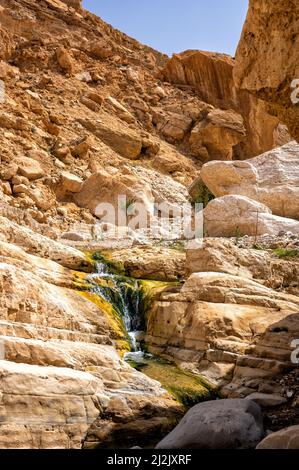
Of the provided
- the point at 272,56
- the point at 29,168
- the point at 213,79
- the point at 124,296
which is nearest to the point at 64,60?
the point at 213,79

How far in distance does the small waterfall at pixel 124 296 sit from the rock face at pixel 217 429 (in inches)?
138

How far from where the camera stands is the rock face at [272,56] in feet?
20.7

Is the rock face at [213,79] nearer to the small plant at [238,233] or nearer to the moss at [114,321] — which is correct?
the small plant at [238,233]

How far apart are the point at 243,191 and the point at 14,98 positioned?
13.2 m

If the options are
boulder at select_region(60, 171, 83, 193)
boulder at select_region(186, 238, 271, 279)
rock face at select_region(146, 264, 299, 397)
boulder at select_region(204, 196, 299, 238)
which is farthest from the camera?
boulder at select_region(60, 171, 83, 193)

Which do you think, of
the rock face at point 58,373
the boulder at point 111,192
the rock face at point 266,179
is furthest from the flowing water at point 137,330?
the boulder at point 111,192

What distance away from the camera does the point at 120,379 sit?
6578 mm

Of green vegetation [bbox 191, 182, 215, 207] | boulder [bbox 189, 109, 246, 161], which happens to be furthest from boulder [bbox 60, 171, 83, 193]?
boulder [bbox 189, 109, 246, 161]

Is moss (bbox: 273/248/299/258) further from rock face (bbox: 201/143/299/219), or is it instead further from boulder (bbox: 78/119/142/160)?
boulder (bbox: 78/119/142/160)

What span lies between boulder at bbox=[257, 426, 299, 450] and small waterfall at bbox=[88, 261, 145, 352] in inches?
183

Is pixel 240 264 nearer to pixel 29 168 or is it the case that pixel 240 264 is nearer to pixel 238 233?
pixel 238 233

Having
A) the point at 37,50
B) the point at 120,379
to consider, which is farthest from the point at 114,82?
the point at 120,379

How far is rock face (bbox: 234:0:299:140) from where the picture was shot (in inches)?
249

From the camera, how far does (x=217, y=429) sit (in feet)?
17.2
